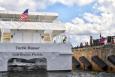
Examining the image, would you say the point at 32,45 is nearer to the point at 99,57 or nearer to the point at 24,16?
the point at 24,16

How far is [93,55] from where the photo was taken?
4447cm

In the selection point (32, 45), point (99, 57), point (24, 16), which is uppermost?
point (24, 16)

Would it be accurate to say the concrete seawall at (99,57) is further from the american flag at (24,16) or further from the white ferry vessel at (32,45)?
the american flag at (24,16)

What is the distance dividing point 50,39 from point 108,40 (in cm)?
1048

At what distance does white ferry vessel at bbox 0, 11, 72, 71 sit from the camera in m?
33.5

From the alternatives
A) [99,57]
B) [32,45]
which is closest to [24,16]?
[32,45]

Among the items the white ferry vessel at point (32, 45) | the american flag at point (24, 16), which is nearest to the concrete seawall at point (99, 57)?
the white ferry vessel at point (32, 45)

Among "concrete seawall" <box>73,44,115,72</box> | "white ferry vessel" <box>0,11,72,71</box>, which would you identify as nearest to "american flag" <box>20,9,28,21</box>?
"white ferry vessel" <box>0,11,72,71</box>

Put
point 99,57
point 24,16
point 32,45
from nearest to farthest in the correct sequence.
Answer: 1. point 32,45
2. point 24,16
3. point 99,57

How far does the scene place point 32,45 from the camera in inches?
1325

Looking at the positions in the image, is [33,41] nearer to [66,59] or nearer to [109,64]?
[66,59]

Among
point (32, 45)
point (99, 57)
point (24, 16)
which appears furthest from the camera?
point (99, 57)

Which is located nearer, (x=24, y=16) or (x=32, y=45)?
(x=32, y=45)

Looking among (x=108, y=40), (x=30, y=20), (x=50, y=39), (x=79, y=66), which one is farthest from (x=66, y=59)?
(x=79, y=66)
